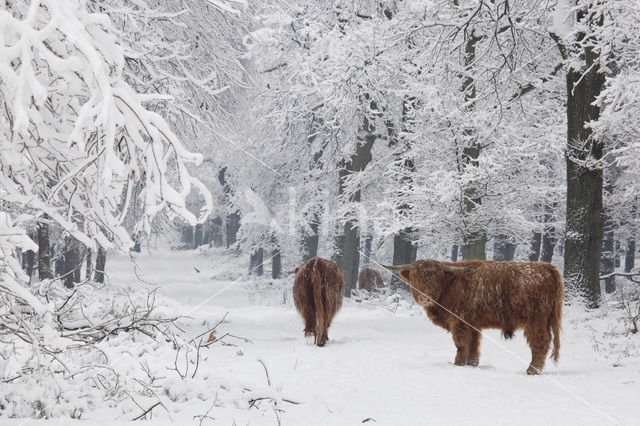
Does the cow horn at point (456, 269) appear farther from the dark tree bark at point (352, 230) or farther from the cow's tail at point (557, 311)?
the dark tree bark at point (352, 230)

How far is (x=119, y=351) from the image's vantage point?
5.78 metres

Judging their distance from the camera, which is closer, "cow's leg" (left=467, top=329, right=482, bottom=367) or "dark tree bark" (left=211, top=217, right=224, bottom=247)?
"cow's leg" (left=467, top=329, right=482, bottom=367)

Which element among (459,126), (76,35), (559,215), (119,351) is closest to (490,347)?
(119,351)

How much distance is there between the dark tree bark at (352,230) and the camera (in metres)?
18.1

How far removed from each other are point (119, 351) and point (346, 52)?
33.6 feet

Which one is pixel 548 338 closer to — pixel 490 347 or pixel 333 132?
pixel 490 347

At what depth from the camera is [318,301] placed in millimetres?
8492

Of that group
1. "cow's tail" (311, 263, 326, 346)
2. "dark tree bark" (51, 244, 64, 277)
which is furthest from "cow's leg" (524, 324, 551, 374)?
"dark tree bark" (51, 244, 64, 277)

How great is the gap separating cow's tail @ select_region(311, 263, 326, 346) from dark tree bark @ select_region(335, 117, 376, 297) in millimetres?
9242

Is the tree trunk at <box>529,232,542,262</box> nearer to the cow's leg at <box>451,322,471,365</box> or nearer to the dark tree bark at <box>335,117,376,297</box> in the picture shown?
the dark tree bark at <box>335,117,376,297</box>

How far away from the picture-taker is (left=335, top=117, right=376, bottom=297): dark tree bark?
59.4 feet

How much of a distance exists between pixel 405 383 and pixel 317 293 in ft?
11.7

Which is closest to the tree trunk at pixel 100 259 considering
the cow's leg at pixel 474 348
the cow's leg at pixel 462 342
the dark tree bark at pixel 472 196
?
the cow's leg at pixel 462 342

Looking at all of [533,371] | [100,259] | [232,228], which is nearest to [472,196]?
[533,371]
